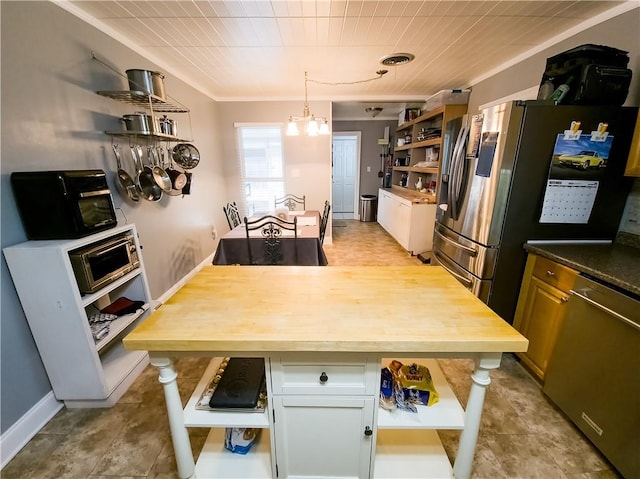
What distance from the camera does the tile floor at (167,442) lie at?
51.4 inches

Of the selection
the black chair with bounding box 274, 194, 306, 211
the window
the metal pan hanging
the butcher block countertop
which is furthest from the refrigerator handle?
the window

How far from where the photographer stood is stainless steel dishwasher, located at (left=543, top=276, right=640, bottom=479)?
1.17m

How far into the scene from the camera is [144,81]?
1.98 meters

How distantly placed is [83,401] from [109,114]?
80.6 inches

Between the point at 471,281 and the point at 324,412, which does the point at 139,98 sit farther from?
the point at 471,281

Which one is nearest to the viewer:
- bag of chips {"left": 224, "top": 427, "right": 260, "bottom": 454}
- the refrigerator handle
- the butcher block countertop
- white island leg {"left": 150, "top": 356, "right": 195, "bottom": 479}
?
the butcher block countertop

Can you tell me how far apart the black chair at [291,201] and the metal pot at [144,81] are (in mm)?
2496

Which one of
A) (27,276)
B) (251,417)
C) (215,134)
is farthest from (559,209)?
(215,134)

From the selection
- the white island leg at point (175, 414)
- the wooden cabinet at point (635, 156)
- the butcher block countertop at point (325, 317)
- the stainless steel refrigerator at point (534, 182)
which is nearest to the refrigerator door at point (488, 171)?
the stainless steel refrigerator at point (534, 182)

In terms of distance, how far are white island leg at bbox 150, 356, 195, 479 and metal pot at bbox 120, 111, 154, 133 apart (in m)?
1.87

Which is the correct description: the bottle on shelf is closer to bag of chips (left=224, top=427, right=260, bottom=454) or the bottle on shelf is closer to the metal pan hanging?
bag of chips (left=224, top=427, right=260, bottom=454)

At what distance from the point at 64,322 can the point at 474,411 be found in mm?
2040

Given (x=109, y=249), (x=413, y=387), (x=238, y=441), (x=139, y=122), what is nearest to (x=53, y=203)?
(x=109, y=249)

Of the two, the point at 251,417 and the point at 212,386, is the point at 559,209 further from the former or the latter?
the point at 212,386
